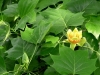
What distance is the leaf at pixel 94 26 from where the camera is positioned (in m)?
0.83

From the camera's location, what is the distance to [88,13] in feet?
3.13

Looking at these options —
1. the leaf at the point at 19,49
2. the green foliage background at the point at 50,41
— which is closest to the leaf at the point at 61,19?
the green foliage background at the point at 50,41

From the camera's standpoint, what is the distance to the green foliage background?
0.73m

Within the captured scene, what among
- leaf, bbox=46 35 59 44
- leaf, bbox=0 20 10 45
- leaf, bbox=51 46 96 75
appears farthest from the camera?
leaf, bbox=0 20 10 45

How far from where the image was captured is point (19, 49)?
2.90ft

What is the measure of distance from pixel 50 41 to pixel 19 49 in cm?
13

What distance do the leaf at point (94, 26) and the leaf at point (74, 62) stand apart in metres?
0.14

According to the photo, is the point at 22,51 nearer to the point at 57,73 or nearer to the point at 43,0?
the point at 57,73

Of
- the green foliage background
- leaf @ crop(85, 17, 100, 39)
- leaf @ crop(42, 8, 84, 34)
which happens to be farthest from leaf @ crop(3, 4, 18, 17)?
leaf @ crop(85, 17, 100, 39)

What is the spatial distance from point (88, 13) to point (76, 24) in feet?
0.40

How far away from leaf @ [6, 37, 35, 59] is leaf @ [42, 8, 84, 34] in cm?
10

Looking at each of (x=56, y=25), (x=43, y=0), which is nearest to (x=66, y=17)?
(x=56, y=25)

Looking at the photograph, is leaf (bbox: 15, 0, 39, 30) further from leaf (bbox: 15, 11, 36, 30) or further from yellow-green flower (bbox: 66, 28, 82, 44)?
yellow-green flower (bbox: 66, 28, 82, 44)

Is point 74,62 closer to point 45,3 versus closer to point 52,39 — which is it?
point 52,39
